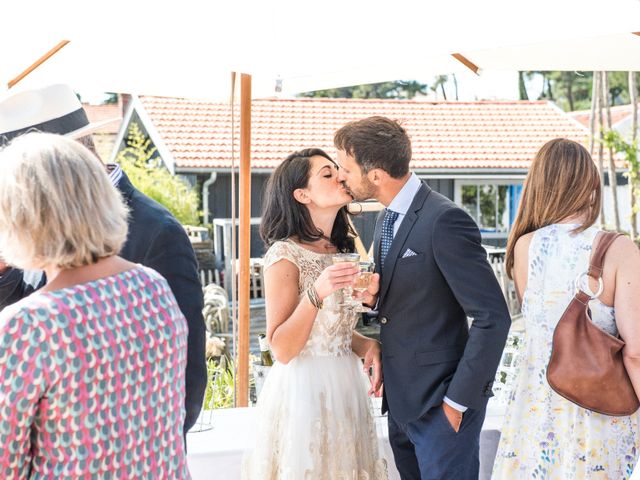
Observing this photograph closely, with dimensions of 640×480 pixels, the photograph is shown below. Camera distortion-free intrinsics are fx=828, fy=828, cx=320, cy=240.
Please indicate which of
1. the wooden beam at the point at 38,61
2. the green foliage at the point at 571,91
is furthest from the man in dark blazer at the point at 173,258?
the green foliage at the point at 571,91

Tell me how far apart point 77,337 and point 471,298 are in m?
1.43

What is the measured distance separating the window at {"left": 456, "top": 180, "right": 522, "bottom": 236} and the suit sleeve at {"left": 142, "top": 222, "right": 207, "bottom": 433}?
2142 centimetres

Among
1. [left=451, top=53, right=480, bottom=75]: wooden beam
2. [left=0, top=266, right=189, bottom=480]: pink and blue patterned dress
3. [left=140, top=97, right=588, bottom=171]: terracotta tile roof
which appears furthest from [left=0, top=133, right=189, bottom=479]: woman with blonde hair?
[left=140, top=97, right=588, bottom=171]: terracotta tile roof

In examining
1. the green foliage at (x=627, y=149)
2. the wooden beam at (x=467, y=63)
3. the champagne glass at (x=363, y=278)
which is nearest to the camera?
the champagne glass at (x=363, y=278)

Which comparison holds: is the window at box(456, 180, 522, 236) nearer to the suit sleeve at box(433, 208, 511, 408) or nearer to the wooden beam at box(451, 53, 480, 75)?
the wooden beam at box(451, 53, 480, 75)

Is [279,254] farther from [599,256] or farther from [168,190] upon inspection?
[168,190]

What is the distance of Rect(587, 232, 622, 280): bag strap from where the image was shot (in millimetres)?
2635

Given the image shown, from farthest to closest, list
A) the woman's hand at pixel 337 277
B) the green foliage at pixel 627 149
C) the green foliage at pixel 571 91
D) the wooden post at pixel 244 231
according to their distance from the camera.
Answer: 1. the green foliage at pixel 571 91
2. the green foliage at pixel 627 149
3. the wooden post at pixel 244 231
4. the woman's hand at pixel 337 277

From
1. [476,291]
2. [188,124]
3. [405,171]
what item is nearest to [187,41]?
[405,171]

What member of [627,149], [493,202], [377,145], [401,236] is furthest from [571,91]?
[401,236]

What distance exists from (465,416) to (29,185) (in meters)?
1.71

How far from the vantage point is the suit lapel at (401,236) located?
275 cm

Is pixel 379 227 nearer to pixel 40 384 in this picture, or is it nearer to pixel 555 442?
pixel 555 442

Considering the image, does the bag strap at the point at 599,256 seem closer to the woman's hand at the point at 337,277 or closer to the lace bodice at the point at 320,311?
the woman's hand at the point at 337,277
